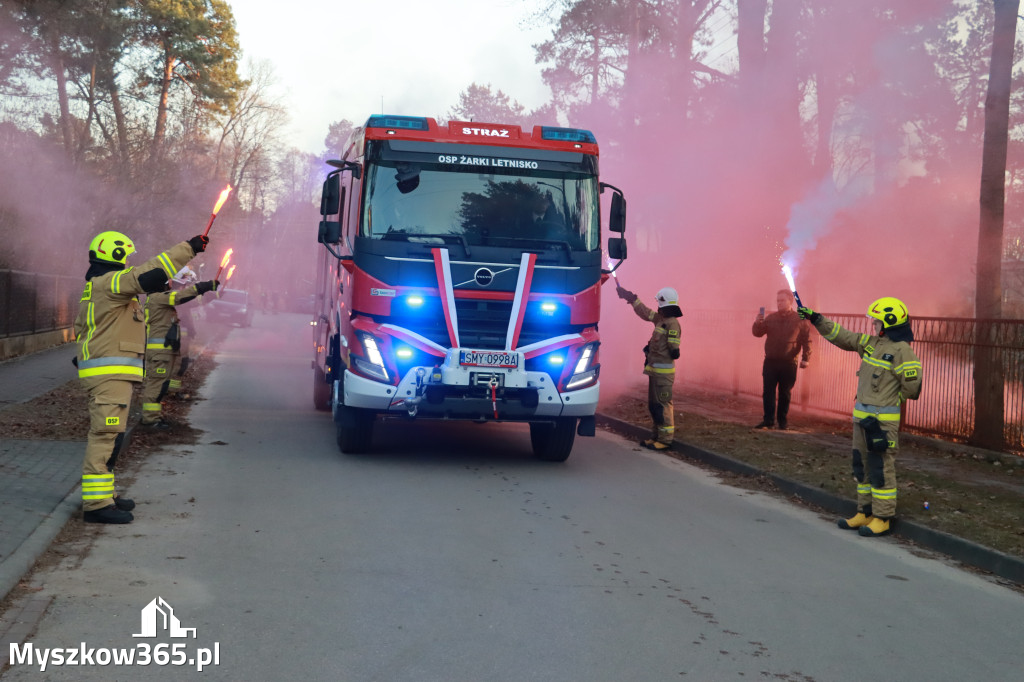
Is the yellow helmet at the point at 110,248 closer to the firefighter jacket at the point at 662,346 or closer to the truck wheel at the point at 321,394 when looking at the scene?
the firefighter jacket at the point at 662,346

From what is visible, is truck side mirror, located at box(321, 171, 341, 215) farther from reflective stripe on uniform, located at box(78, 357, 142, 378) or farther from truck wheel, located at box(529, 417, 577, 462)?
reflective stripe on uniform, located at box(78, 357, 142, 378)

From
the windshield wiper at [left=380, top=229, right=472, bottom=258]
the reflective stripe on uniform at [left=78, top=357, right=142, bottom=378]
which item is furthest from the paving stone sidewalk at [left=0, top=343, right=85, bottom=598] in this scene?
the windshield wiper at [left=380, top=229, right=472, bottom=258]

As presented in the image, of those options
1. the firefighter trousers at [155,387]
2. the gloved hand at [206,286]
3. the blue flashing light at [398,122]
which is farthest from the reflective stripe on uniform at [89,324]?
the firefighter trousers at [155,387]

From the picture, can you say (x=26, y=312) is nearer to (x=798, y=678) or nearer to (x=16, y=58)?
(x=16, y=58)

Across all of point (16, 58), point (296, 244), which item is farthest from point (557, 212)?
point (296, 244)

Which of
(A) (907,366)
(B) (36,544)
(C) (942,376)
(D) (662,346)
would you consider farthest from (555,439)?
(B) (36,544)

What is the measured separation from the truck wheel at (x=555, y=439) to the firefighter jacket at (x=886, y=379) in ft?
10.0

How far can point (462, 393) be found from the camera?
932cm

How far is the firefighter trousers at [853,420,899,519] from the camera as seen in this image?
25.5 ft

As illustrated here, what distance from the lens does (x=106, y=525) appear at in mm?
6734

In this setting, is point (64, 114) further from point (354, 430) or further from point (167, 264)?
point (167, 264)

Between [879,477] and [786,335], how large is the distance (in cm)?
559

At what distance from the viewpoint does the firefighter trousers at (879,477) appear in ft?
25.5

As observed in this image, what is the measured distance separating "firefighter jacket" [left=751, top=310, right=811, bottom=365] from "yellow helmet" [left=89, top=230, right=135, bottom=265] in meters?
8.45
